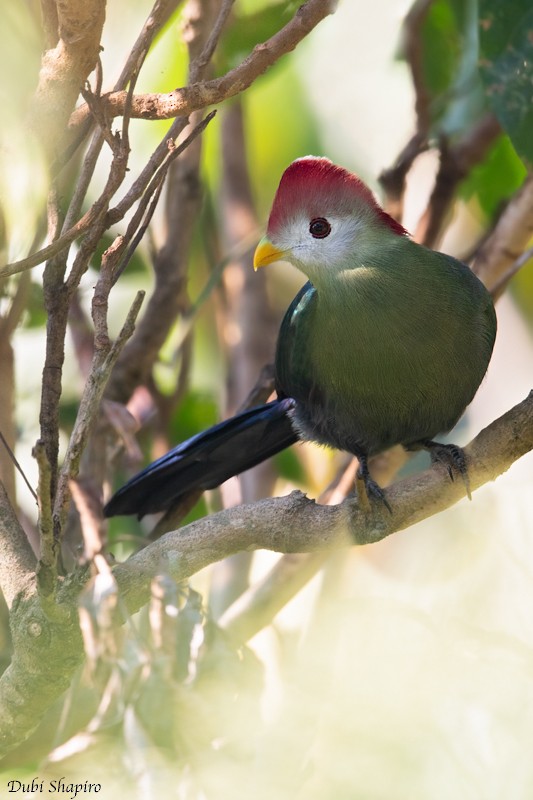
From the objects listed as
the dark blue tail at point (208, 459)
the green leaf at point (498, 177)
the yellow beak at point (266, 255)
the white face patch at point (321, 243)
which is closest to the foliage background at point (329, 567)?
the green leaf at point (498, 177)

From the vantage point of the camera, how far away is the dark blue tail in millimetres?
2463

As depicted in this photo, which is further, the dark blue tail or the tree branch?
the tree branch

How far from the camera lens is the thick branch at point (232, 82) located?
1.54m

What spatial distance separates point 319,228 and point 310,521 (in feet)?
3.14

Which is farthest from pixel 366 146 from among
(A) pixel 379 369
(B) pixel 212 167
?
(A) pixel 379 369

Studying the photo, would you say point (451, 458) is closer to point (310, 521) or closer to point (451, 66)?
point (310, 521)

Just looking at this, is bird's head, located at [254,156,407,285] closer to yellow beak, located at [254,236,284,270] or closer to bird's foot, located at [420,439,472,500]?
yellow beak, located at [254,236,284,270]

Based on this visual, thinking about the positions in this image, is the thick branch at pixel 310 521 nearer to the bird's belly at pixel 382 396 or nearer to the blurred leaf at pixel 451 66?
the bird's belly at pixel 382 396

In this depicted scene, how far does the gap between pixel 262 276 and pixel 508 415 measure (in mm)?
1818

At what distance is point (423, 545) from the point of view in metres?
3.34

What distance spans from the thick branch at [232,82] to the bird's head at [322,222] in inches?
30.1

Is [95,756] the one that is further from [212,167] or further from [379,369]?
[212,167]

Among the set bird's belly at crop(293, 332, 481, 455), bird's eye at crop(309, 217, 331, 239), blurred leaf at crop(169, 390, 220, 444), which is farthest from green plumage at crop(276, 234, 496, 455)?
blurred leaf at crop(169, 390, 220, 444)

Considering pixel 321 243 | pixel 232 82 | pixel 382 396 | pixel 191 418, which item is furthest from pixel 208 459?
pixel 232 82
